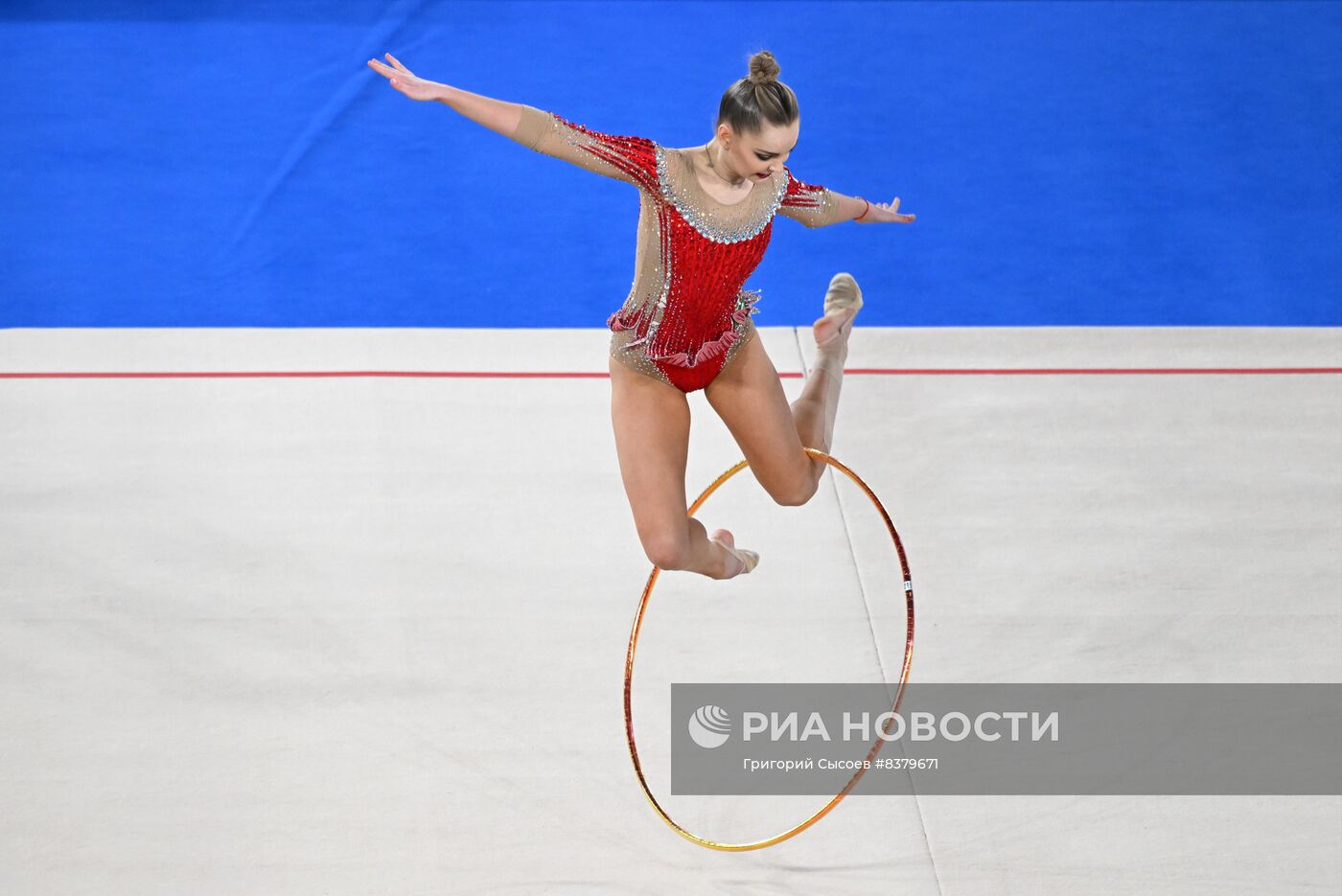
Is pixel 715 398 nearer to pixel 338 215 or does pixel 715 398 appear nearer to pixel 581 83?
pixel 338 215

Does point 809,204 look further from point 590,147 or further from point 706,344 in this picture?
point 590,147

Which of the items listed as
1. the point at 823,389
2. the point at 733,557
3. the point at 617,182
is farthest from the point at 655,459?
the point at 617,182

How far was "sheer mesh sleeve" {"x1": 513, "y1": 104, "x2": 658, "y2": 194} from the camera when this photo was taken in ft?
8.42

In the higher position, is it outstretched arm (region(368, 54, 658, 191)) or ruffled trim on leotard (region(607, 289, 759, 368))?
outstretched arm (region(368, 54, 658, 191))

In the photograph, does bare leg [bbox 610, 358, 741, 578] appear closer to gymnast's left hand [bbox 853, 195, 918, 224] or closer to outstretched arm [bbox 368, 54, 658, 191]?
outstretched arm [bbox 368, 54, 658, 191]

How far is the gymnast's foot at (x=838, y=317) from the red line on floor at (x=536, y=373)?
1.14m

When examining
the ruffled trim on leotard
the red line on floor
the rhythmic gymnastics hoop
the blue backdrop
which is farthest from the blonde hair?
the blue backdrop

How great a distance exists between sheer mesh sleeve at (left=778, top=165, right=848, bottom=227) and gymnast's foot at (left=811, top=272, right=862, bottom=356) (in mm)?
393

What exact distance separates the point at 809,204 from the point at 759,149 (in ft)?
1.25

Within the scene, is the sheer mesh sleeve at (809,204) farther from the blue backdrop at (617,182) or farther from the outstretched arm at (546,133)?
the blue backdrop at (617,182)

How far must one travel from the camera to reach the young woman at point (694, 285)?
2545 millimetres

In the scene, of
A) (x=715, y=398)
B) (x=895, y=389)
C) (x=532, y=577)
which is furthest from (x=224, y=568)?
(x=895, y=389)

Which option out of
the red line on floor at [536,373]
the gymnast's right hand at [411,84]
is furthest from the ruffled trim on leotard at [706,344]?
the red line on floor at [536,373]

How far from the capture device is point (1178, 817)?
305 centimetres
